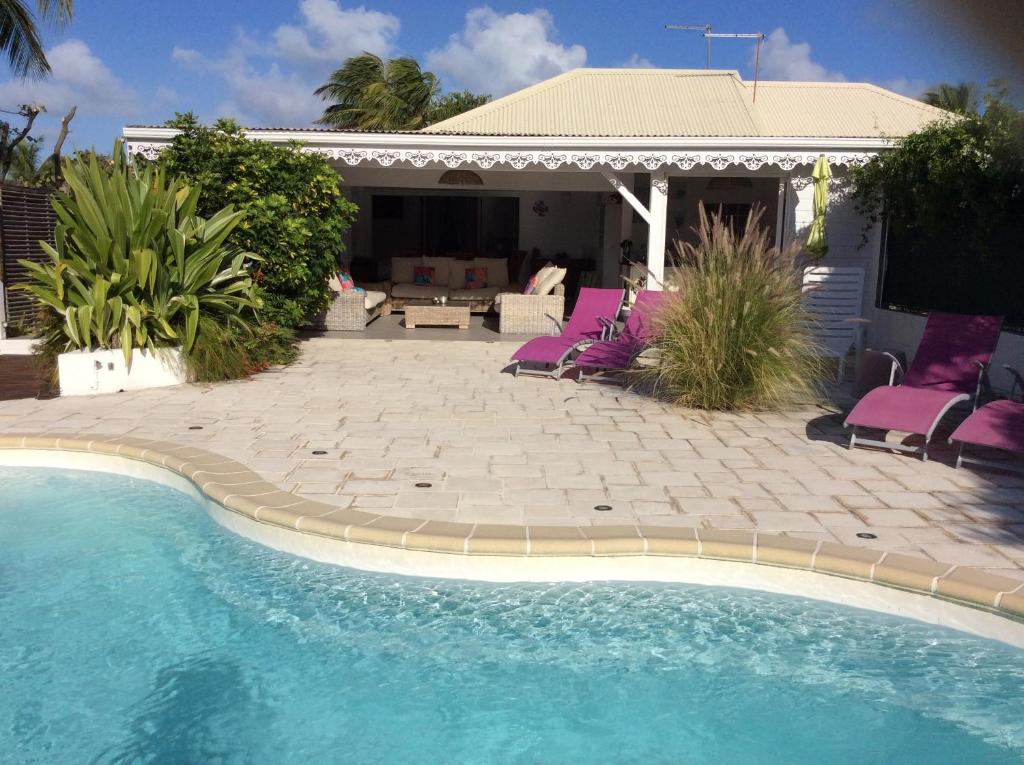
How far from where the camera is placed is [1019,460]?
21.3 ft

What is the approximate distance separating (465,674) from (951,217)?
8.73 meters

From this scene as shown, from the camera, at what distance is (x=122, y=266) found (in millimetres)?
8766

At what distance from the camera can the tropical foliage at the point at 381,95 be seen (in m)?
31.1

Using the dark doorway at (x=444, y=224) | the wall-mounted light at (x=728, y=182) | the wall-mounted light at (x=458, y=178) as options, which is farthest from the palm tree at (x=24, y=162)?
the wall-mounted light at (x=728, y=182)

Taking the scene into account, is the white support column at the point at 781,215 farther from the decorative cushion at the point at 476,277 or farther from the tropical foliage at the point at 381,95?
the tropical foliage at the point at 381,95

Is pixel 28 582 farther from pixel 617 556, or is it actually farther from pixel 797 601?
pixel 797 601

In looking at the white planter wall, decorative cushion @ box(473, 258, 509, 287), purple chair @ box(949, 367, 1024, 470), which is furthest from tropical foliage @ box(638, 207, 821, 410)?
decorative cushion @ box(473, 258, 509, 287)

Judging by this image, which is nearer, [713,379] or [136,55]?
[713,379]

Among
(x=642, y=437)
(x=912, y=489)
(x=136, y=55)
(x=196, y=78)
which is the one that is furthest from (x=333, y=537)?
(x=196, y=78)

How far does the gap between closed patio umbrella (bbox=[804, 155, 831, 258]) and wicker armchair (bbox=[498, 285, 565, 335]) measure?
12.2 ft

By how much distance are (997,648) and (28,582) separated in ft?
17.2

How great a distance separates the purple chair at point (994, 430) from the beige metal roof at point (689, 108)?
13.1m

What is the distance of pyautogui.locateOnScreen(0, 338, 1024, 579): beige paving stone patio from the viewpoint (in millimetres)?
5207

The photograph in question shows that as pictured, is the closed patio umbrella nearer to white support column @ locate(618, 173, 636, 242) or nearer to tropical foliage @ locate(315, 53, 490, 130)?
white support column @ locate(618, 173, 636, 242)
